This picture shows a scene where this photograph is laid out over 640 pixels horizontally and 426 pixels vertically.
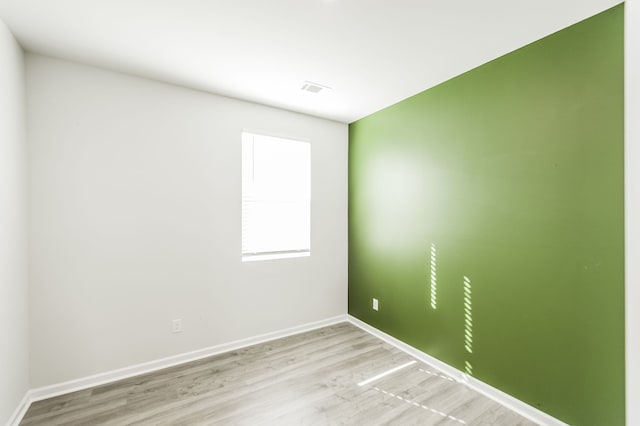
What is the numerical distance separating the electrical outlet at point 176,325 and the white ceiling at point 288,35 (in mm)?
2252

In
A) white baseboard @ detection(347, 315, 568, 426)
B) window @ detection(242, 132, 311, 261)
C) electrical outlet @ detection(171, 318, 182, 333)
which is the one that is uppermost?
window @ detection(242, 132, 311, 261)

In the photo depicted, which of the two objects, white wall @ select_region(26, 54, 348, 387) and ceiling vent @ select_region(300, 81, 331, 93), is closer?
white wall @ select_region(26, 54, 348, 387)

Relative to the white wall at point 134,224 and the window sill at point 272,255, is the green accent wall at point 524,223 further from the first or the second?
the white wall at point 134,224

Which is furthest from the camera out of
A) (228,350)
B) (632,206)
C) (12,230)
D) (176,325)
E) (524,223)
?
(228,350)

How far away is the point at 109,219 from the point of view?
2.40 metres

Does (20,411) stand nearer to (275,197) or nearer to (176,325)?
(176,325)

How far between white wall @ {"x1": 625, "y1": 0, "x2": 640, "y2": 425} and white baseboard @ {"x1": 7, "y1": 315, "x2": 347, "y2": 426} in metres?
2.73

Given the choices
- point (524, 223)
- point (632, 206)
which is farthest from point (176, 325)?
point (632, 206)

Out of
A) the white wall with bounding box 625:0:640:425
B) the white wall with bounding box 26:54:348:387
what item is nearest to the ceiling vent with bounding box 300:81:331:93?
the white wall with bounding box 26:54:348:387

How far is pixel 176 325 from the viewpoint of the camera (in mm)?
2678

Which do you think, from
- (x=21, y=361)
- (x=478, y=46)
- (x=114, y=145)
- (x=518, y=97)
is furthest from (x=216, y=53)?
(x=21, y=361)

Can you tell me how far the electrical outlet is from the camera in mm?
2664

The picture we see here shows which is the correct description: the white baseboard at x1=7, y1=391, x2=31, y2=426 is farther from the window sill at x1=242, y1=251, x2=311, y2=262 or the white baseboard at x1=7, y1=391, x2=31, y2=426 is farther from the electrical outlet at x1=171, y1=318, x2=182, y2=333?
the window sill at x1=242, y1=251, x2=311, y2=262

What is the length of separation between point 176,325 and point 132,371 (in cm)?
47
